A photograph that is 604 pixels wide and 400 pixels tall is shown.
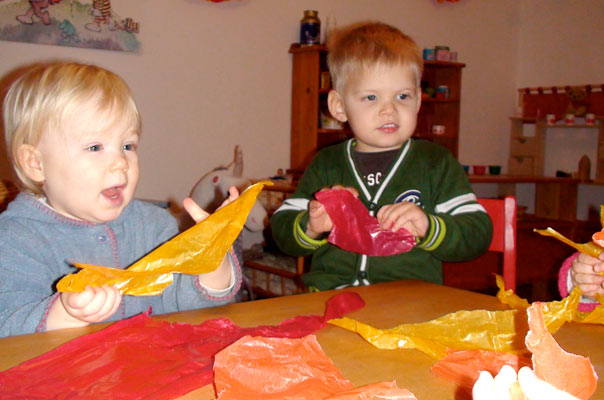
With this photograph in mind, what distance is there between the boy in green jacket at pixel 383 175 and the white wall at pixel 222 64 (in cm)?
202

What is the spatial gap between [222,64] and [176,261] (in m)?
2.93

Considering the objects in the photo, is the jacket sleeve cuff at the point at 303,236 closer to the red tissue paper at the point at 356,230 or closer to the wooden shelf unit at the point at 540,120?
the red tissue paper at the point at 356,230

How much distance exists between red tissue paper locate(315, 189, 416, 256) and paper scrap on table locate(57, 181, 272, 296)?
0.89ft

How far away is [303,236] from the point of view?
1181 mm

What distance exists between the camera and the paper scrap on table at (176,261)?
584 mm

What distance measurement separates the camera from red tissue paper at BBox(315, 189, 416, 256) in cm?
97

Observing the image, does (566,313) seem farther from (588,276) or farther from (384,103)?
(384,103)

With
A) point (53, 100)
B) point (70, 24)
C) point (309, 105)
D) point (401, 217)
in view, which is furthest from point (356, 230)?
point (309, 105)

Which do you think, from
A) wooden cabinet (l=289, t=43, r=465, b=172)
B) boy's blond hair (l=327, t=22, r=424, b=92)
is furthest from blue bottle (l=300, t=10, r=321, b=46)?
boy's blond hair (l=327, t=22, r=424, b=92)

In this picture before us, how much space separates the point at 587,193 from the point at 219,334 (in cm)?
455

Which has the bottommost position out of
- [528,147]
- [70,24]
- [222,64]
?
[528,147]

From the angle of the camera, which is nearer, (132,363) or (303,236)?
(132,363)

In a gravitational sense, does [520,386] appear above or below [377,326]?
above

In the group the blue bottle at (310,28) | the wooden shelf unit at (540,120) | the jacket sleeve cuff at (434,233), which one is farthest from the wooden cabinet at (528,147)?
the jacket sleeve cuff at (434,233)
